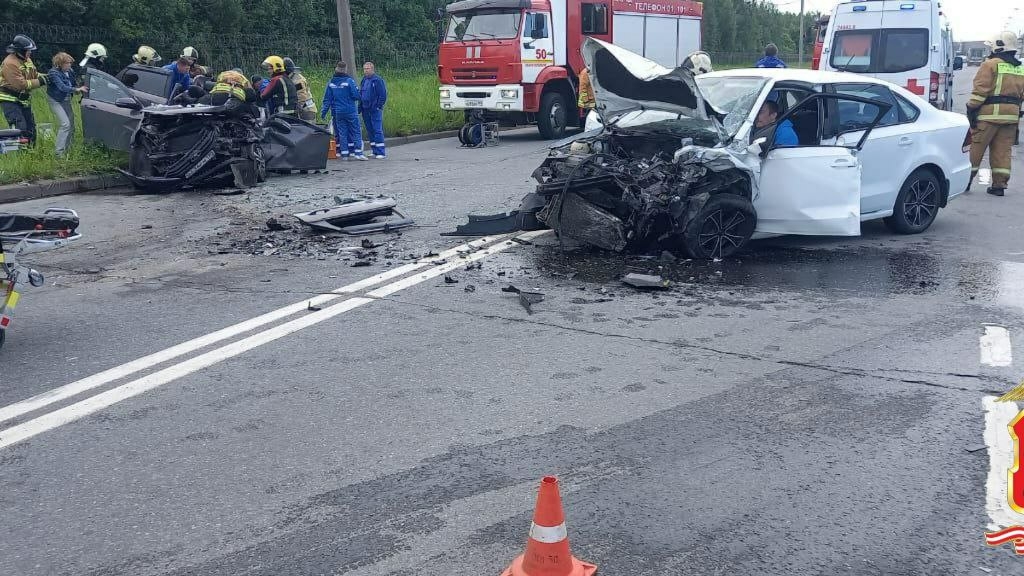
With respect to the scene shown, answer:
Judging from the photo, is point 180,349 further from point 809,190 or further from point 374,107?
point 374,107

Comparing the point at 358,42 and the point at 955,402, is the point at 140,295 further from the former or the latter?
the point at 358,42

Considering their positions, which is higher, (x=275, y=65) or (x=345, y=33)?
(x=345, y=33)

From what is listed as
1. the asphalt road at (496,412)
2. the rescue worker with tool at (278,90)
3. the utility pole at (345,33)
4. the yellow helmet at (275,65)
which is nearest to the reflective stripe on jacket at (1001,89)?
the asphalt road at (496,412)

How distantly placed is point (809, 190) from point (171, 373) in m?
5.38

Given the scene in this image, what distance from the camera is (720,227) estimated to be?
7.84 meters

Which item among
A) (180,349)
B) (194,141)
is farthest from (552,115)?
(180,349)

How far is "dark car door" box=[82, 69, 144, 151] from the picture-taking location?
13.1 m

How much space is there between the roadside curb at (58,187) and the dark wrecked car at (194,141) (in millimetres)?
583

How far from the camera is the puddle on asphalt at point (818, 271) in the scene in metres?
7.11

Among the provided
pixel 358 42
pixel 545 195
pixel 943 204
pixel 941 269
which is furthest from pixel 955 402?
pixel 358 42

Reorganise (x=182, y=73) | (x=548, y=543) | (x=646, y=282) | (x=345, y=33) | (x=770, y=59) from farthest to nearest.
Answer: (x=345, y=33)
(x=770, y=59)
(x=182, y=73)
(x=646, y=282)
(x=548, y=543)

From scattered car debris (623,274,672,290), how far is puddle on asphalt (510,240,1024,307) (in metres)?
0.25

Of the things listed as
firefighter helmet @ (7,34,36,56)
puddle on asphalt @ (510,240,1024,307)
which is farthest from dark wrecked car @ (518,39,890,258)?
firefighter helmet @ (7,34,36,56)

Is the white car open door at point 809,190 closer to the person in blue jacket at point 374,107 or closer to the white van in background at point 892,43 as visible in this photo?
the person in blue jacket at point 374,107
